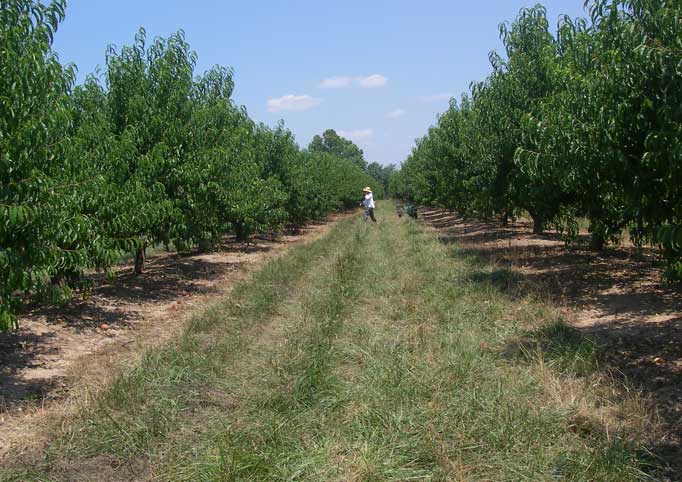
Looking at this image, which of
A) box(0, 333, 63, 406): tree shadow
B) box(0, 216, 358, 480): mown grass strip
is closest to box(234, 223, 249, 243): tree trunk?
box(0, 216, 358, 480): mown grass strip

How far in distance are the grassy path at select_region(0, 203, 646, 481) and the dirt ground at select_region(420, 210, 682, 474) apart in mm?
433

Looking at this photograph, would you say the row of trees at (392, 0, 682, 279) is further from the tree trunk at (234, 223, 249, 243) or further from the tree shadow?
the tree trunk at (234, 223, 249, 243)

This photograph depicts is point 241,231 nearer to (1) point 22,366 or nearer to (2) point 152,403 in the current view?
(1) point 22,366

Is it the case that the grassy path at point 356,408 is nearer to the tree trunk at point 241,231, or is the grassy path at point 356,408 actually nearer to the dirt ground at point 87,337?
the dirt ground at point 87,337

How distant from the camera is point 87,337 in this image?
801 centimetres

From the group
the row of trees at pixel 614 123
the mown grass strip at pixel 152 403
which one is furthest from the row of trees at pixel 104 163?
the row of trees at pixel 614 123

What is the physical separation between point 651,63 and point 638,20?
0.64 m

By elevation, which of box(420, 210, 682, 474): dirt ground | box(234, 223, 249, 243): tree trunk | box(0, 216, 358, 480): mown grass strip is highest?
box(234, 223, 249, 243): tree trunk

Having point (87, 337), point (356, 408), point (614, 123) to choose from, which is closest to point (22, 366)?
point (87, 337)

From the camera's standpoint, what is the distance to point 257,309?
9.04 m

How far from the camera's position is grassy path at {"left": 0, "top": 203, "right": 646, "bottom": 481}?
392 centimetres

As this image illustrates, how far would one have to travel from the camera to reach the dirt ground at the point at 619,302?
17.5 feet

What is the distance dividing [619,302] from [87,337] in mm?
7637

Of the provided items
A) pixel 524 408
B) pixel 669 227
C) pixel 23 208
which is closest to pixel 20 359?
pixel 23 208
